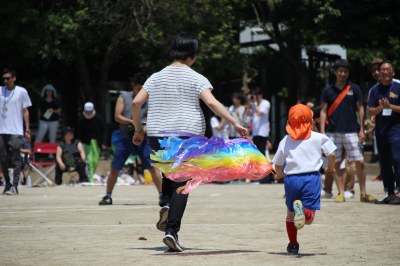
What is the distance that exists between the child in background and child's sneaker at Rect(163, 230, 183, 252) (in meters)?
0.98

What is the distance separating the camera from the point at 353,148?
1675cm

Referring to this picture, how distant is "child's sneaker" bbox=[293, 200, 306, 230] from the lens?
375 inches

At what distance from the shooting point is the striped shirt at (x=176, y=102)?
10.2 meters

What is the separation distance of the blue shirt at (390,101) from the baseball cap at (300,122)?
6.06m

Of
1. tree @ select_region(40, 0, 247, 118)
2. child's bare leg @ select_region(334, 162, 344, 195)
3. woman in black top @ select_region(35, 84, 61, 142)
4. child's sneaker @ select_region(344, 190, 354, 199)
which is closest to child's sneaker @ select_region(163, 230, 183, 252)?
child's bare leg @ select_region(334, 162, 344, 195)

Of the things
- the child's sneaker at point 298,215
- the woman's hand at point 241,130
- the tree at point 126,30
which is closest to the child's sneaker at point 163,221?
the woman's hand at point 241,130

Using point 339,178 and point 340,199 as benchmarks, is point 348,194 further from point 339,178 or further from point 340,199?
point 340,199

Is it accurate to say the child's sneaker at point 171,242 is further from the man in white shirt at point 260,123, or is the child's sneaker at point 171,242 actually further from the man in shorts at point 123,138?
the man in white shirt at point 260,123

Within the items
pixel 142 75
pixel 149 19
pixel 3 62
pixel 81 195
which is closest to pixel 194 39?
pixel 142 75

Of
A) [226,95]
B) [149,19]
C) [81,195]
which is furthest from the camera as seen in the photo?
[226,95]

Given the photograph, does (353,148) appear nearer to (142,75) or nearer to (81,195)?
(142,75)

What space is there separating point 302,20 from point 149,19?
4603mm

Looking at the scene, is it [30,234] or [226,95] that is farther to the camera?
[226,95]

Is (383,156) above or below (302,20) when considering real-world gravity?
below
